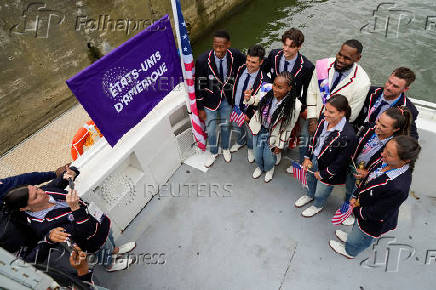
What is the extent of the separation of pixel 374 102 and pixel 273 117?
986mm

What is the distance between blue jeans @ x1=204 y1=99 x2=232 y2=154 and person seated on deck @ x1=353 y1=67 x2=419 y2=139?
1547 mm

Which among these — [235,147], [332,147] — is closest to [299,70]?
[332,147]

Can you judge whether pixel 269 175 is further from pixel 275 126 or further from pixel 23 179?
pixel 23 179

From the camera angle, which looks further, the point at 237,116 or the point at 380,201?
the point at 237,116

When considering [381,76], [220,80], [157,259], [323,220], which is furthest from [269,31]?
[157,259]

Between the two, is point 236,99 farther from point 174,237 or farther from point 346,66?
point 174,237

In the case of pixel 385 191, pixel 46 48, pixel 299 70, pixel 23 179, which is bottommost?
pixel 385 191

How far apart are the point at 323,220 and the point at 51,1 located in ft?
22.8

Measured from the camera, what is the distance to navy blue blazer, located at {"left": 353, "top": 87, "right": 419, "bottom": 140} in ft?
8.07

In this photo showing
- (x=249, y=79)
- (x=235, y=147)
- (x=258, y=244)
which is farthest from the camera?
(x=235, y=147)

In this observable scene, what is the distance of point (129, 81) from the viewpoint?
8.96ft

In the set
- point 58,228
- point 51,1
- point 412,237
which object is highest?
point 51,1

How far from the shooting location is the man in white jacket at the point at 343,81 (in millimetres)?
2719

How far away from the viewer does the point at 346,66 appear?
2777mm
